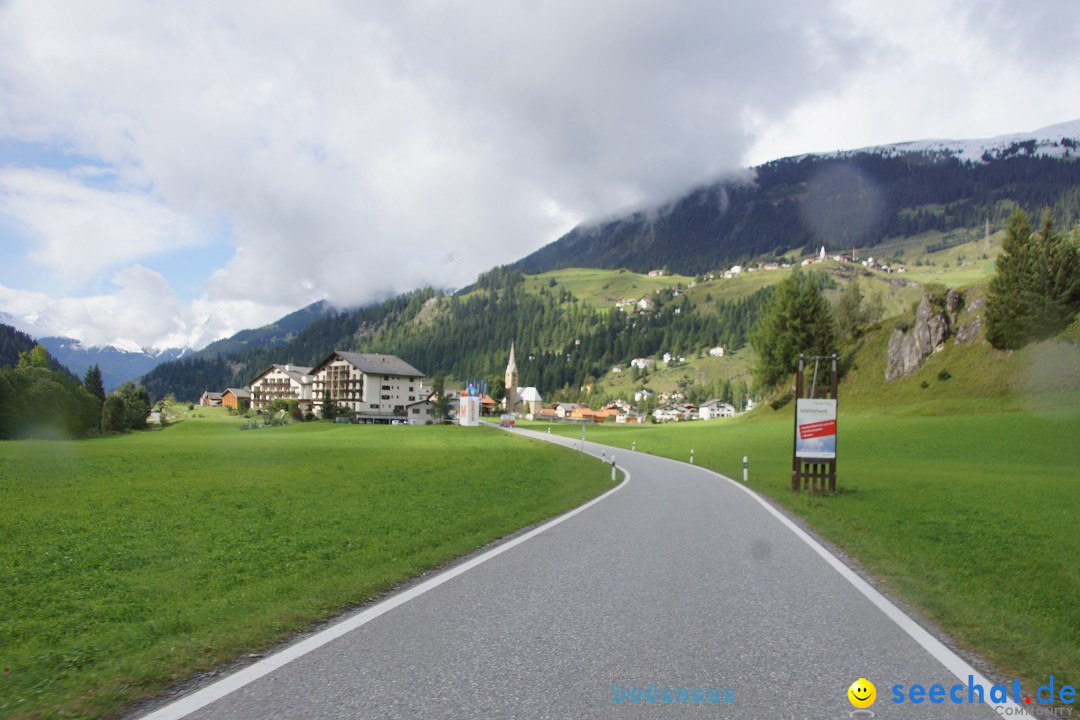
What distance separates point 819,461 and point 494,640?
20.1m

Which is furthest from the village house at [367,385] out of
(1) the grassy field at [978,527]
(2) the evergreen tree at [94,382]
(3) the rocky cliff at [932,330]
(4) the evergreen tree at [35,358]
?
(1) the grassy field at [978,527]

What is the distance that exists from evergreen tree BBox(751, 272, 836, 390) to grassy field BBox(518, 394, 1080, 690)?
36573 mm

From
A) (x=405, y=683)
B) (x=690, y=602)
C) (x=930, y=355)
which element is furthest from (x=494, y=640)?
(x=930, y=355)

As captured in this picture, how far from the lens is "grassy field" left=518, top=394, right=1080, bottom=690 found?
270 inches

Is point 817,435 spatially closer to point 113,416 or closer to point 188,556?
point 188,556

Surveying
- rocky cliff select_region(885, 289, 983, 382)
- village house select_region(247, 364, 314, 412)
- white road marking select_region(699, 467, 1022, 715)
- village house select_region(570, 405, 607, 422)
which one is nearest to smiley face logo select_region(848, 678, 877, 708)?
white road marking select_region(699, 467, 1022, 715)

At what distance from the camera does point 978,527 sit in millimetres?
15266

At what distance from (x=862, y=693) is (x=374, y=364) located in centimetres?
14572

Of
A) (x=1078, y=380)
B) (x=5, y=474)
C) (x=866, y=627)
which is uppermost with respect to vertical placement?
(x=1078, y=380)

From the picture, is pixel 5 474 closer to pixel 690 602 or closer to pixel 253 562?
pixel 253 562

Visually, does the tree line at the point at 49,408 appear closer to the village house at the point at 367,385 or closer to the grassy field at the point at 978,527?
the village house at the point at 367,385

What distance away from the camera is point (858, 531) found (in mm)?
14367

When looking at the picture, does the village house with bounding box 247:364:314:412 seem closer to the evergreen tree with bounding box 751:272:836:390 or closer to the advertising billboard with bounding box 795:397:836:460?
the evergreen tree with bounding box 751:272:836:390

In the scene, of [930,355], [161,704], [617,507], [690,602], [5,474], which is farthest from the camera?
[930,355]
